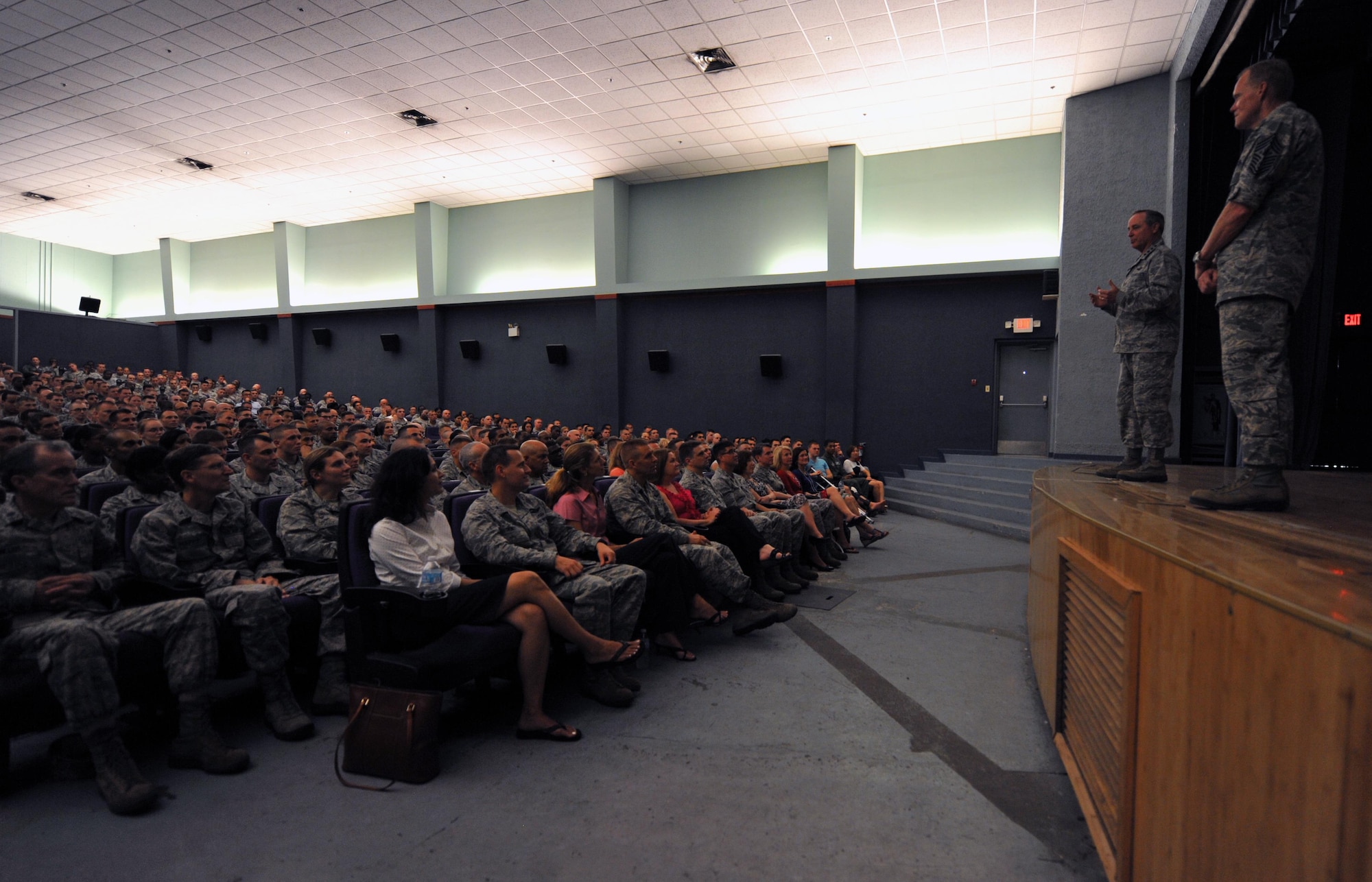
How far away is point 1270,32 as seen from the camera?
450 cm

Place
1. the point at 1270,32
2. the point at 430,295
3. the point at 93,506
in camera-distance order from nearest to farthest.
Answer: the point at 93,506 < the point at 1270,32 < the point at 430,295

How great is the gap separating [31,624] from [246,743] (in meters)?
0.70

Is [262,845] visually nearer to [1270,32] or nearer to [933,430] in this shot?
[1270,32]

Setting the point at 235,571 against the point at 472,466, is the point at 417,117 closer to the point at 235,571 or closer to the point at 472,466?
the point at 472,466

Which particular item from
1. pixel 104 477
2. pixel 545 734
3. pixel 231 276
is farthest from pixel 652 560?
pixel 231 276

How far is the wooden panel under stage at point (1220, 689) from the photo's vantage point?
0.77 metres

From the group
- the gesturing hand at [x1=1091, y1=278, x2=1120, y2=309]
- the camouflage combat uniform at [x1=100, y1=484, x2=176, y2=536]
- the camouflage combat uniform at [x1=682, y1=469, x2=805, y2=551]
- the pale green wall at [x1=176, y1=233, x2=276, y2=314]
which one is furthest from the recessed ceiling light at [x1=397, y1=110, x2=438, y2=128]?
the gesturing hand at [x1=1091, y1=278, x2=1120, y2=309]

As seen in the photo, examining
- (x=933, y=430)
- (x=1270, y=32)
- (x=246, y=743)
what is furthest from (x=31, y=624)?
(x=933, y=430)

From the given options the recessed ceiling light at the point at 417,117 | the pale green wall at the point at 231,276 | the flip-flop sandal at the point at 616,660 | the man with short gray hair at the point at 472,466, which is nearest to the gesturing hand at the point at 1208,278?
the flip-flop sandal at the point at 616,660

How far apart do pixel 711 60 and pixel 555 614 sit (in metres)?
6.52

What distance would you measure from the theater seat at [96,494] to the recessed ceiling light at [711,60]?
6.23 m

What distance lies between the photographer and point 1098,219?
7641 mm

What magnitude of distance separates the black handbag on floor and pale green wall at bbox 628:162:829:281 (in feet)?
29.0

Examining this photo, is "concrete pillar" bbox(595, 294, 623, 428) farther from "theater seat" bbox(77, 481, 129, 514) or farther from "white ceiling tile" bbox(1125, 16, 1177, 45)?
"theater seat" bbox(77, 481, 129, 514)
